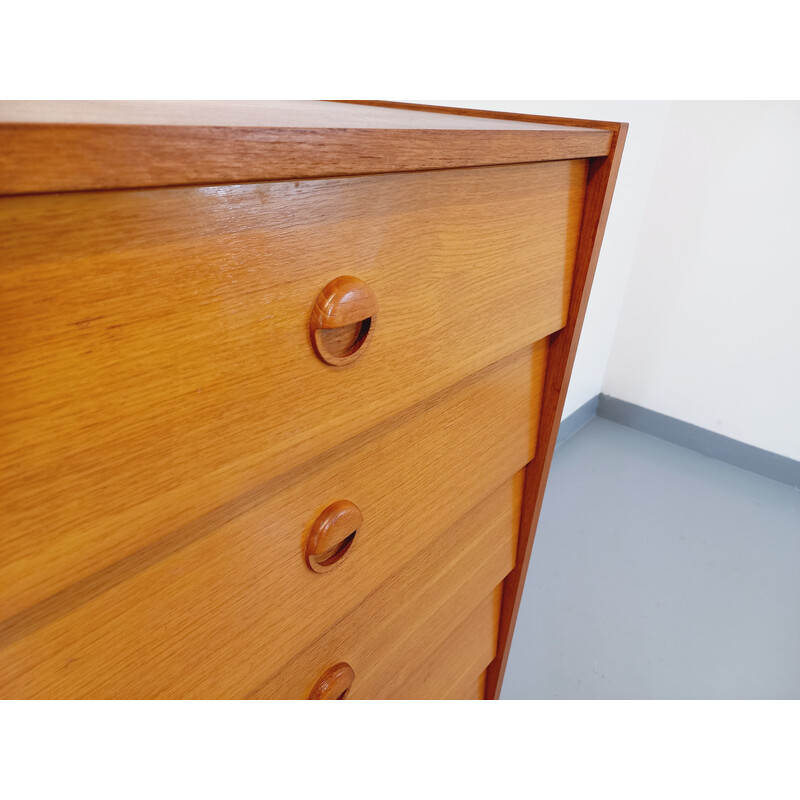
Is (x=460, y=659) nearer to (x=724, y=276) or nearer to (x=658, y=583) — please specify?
(x=658, y=583)

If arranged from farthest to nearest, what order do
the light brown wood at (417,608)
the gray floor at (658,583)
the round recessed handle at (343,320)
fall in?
1. the gray floor at (658,583)
2. the light brown wood at (417,608)
3. the round recessed handle at (343,320)

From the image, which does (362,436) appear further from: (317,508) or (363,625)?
(363,625)

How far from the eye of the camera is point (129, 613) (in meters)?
0.32

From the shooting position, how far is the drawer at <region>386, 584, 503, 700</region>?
2.23 ft

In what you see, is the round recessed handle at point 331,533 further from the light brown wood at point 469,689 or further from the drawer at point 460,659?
the light brown wood at point 469,689

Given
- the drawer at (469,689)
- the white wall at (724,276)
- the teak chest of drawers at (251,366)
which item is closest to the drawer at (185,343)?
the teak chest of drawers at (251,366)

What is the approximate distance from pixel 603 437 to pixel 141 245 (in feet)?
6.26

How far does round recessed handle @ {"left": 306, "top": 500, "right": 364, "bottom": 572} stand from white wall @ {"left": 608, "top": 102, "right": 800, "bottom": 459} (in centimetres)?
154

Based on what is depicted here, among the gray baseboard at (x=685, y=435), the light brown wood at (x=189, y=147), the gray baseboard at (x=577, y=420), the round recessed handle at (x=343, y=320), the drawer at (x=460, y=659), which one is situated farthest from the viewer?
the gray baseboard at (x=577, y=420)

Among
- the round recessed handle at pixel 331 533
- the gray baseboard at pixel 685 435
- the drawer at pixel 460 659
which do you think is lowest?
the gray baseboard at pixel 685 435

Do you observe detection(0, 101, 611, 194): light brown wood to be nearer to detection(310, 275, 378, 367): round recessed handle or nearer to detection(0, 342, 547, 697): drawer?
detection(310, 275, 378, 367): round recessed handle

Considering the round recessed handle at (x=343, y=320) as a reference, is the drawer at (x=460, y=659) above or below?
below

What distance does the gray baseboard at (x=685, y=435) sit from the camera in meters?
1.77

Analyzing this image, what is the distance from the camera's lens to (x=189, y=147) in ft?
0.82
